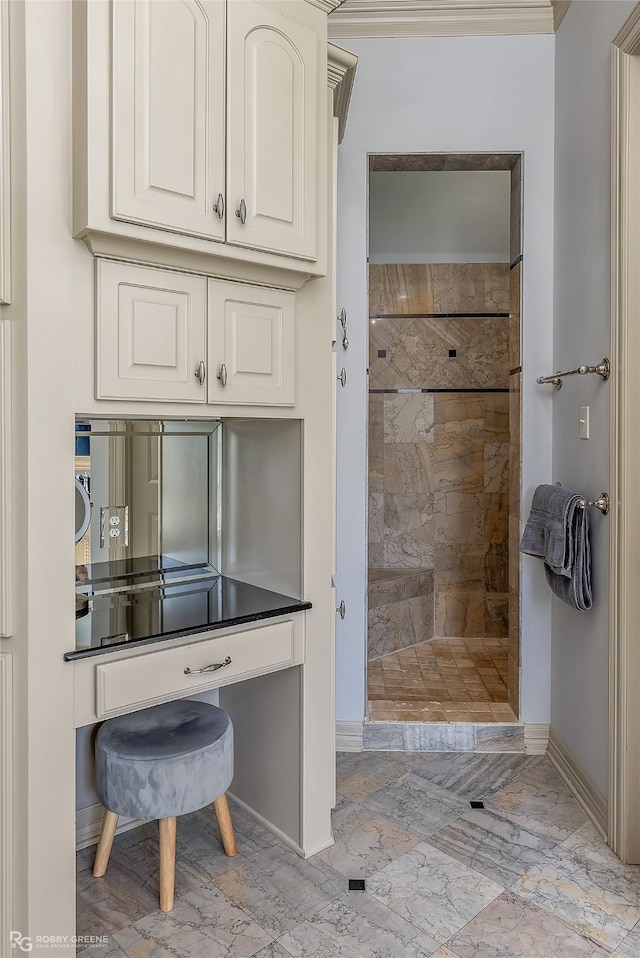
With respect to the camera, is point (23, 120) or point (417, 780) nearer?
point (23, 120)

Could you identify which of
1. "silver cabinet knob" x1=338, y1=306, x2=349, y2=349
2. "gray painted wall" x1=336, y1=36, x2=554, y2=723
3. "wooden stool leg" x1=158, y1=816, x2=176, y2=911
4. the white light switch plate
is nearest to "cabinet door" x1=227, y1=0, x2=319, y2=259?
"silver cabinet knob" x1=338, y1=306, x2=349, y2=349

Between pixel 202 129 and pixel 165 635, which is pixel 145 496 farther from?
pixel 202 129

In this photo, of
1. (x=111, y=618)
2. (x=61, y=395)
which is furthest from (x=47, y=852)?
(x=61, y=395)

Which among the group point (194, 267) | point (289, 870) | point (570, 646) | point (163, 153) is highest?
point (163, 153)

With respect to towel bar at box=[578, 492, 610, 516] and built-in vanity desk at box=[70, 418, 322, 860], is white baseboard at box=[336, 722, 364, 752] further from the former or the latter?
towel bar at box=[578, 492, 610, 516]

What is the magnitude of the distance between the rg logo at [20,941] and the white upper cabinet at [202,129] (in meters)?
1.56

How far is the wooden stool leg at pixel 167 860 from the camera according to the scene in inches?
68.3

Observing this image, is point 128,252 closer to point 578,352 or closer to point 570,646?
point 578,352

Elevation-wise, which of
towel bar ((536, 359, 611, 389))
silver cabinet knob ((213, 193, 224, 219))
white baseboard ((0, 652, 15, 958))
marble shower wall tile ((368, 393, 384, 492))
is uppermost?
silver cabinet knob ((213, 193, 224, 219))

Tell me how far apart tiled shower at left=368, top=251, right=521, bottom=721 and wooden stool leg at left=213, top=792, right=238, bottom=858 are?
220 cm

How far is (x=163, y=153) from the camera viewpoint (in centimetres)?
154

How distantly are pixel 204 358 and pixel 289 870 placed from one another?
4.87 ft

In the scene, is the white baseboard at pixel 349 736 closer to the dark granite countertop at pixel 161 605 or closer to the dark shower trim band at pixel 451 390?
the dark granite countertop at pixel 161 605

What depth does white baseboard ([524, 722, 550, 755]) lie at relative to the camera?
8.84 ft
